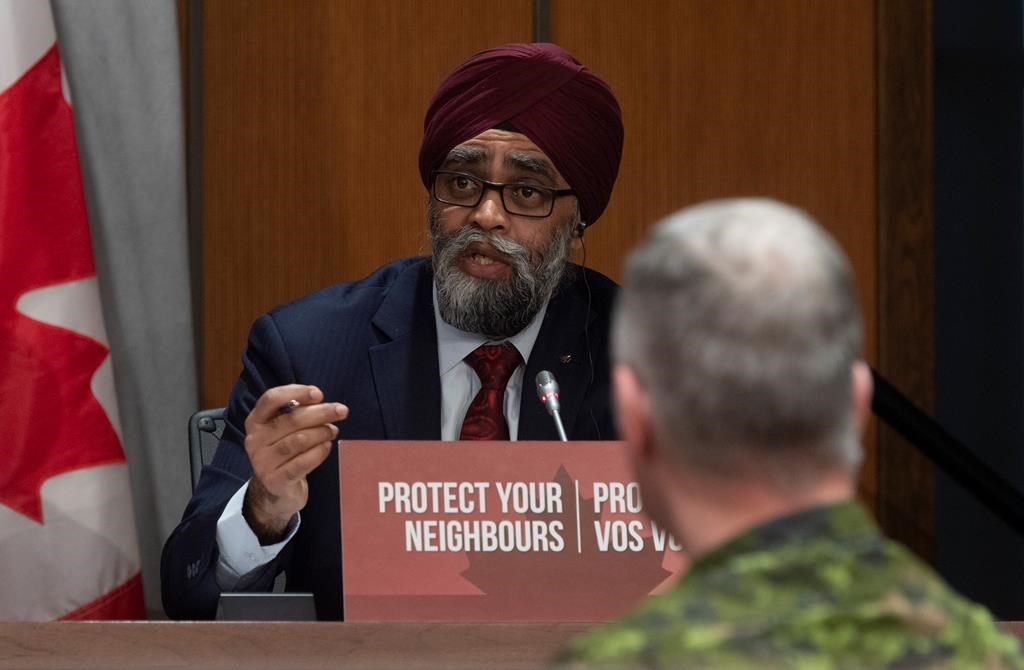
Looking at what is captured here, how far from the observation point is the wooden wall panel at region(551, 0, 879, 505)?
3.57 metres

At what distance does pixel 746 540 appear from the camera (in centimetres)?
75

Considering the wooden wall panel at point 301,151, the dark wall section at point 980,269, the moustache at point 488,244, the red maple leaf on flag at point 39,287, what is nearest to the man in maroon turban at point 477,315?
the moustache at point 488,244

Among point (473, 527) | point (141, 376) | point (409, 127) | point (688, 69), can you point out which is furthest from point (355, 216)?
point (473, 527)

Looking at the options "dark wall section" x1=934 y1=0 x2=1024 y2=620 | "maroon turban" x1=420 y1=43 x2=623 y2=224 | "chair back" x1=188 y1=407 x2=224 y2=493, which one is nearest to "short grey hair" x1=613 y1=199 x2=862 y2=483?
"maroon turban" x1=420 y1=43 x2=623 y2=224

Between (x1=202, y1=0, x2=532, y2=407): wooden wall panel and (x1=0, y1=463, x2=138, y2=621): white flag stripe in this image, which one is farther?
(x1=202, y1=0, x2=532, y2=407): wooden wall panel

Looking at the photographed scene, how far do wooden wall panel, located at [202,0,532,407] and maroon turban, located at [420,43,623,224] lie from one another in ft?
3.77

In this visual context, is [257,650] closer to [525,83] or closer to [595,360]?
[595,360]

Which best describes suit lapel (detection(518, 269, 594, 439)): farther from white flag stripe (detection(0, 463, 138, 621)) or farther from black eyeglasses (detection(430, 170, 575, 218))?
white flag stripe (detection(0, 463, 138, 621))

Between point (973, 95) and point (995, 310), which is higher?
point (973, 95)

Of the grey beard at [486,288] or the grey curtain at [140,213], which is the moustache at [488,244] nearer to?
the grey beard at [486,288]

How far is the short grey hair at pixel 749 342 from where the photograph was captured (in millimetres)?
752

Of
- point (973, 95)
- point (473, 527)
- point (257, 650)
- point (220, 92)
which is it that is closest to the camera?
point (257, 650)

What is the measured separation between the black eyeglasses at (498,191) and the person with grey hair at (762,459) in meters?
1.48

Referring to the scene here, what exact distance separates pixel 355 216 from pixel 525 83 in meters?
1.25
